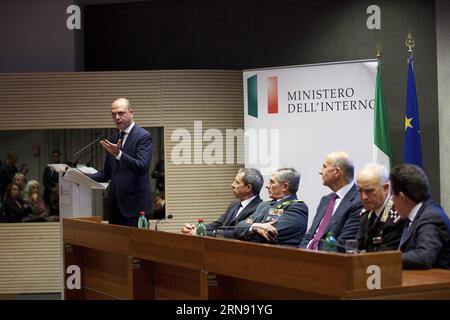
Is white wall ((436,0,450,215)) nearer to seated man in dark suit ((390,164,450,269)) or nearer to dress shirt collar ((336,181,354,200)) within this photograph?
dress shirt collar ((336,181,354,200))

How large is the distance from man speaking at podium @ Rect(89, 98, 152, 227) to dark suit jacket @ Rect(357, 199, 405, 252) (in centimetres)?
197

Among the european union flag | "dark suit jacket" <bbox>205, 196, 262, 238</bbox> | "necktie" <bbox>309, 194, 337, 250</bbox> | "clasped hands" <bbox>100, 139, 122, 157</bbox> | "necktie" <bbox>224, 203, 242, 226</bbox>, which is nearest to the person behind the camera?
"necktie" <bbox>309, 194, 337, 250</bbox>

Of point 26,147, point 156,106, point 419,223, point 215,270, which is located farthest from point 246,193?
point 26,147

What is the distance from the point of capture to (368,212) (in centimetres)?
462

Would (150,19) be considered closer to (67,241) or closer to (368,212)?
(67,241)

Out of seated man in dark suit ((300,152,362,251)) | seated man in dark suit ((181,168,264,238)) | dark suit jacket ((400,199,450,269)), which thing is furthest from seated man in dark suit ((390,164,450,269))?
seated man in dark suit ((181,168,264,238))

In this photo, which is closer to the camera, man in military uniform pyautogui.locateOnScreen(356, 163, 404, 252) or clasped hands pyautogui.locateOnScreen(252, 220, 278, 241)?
man in military uniform pyautogui.locateOnScreen(356, 163, 404, 252)

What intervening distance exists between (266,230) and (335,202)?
480mm

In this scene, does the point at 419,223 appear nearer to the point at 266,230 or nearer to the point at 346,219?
the point at 346,219

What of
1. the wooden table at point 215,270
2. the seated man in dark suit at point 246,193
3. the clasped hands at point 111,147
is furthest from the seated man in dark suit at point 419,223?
the clasped hands at point 111,147

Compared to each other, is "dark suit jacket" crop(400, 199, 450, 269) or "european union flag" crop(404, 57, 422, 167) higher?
"european union flag" crop(404, 57, 422, 167)

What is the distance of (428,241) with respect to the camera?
3893 millimetres

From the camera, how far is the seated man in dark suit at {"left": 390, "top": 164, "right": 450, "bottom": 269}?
3.88 metres

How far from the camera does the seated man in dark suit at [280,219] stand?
204 inches
